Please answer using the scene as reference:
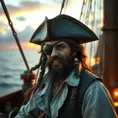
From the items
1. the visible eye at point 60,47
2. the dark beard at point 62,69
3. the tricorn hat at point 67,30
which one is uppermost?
the tricorn hat at point 67,30

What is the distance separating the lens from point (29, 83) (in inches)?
253

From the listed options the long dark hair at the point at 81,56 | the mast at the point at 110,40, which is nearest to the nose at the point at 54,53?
the long dark hair at the point at 81,56

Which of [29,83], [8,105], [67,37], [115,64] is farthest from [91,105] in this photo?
[115,64]

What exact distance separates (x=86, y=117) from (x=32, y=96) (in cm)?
43

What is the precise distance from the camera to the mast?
10.9 metres

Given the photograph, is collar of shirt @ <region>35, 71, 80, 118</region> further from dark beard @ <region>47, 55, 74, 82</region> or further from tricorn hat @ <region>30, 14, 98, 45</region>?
tricorn hat @ <region>30, 14, 98, 45</region>

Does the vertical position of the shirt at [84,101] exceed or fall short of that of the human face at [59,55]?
it falls short

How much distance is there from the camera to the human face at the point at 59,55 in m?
2.38

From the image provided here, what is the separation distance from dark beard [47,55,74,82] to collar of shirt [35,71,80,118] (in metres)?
0.04

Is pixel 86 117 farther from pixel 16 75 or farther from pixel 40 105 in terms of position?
pixel 16 75

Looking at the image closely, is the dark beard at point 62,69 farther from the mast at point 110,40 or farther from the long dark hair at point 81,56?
the mast at point 110,40

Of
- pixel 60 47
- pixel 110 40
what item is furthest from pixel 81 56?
pixel 110 40

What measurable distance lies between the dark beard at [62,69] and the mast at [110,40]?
8402 mm

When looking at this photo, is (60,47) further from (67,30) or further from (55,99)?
(55,99)
